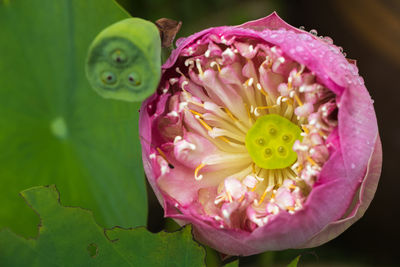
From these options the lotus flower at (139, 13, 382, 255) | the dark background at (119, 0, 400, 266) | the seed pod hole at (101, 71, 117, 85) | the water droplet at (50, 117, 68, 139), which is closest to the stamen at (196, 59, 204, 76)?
the lotus flower at (139, 13, 382, 255)

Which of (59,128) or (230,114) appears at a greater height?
(230,114)

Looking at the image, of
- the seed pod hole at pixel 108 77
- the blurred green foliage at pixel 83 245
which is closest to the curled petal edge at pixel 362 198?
the blurred green foliage at pixel 83 245

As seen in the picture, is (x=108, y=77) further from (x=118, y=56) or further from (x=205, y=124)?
(x=205, y=124)

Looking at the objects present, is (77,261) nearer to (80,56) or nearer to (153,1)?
(80,56)

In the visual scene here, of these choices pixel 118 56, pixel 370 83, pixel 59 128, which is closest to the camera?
pixel 118 56

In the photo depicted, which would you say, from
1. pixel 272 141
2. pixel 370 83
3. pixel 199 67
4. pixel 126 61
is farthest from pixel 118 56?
pixel 370 83

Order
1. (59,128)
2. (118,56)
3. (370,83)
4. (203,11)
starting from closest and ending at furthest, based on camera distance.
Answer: (118,56) < (59,128) < (370,83) < (203,11)
